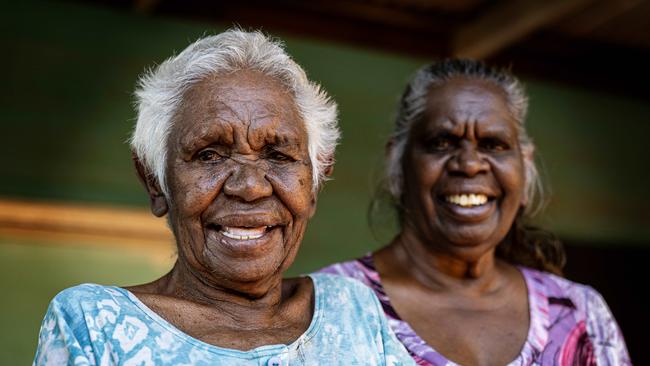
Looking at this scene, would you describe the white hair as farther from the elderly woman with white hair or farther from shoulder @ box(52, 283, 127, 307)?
shoulder @ box(52, 283, 127, 307)

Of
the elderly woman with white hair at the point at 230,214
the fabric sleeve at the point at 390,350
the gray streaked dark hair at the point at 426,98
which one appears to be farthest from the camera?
the gray streaked dark hair at the point at 426,98

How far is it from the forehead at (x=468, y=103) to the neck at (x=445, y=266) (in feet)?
1.41

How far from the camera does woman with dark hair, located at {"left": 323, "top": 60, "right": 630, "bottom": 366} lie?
2.78 m

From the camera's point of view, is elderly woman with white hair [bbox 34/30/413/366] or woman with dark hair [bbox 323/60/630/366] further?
woman with dark hair [bbox 323/60/630/366]

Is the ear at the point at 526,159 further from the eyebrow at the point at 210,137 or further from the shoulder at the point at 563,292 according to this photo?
the eyebrow at the point at 210,137

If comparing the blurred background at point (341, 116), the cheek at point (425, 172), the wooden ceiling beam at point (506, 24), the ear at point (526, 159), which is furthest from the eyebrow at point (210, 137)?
the wooden ceiling beam at point (506, 24)

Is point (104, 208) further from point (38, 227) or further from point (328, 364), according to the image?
point (328, 364)

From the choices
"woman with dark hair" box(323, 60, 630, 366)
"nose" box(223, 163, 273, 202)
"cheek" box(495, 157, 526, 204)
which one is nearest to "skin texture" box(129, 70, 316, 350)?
"nose" box(223, 163, 273, 202)

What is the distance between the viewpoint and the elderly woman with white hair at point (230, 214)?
6.57ft

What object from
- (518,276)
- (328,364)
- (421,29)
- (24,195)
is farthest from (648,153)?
(328,364)

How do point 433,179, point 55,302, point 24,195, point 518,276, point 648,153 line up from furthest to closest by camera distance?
point 648,153
point 24,195
point 518,276
point 433,179
point 55,302

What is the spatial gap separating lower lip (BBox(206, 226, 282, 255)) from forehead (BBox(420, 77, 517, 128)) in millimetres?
1065

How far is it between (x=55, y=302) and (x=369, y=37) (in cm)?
371

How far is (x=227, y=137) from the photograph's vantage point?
2.07 metres
